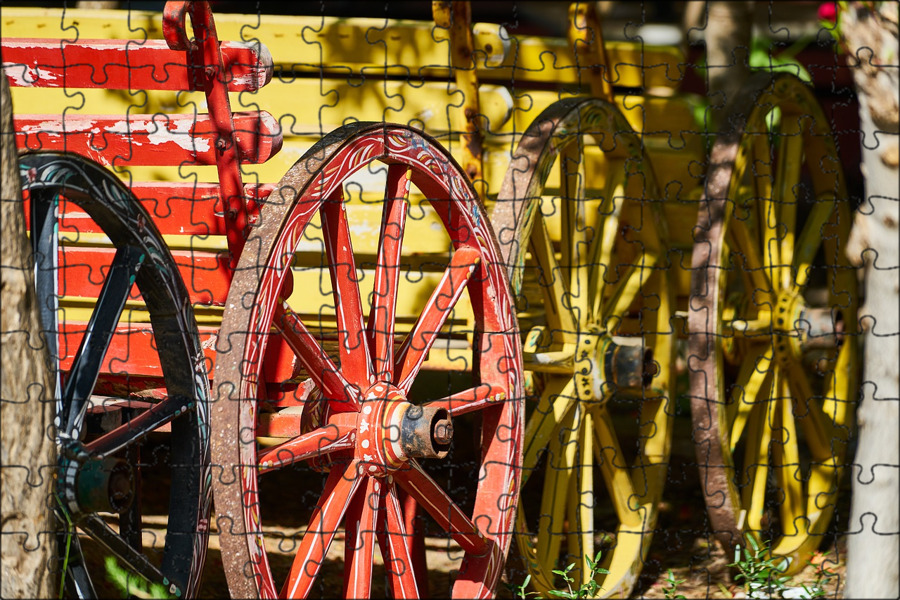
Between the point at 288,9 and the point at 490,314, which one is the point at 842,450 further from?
the point at 288,9

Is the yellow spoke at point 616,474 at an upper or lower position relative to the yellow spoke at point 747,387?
lower

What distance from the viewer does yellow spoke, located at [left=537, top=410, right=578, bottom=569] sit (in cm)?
418

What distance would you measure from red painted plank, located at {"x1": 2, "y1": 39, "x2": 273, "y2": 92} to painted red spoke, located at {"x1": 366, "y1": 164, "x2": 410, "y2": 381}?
448 mm

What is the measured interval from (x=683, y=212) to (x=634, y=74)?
1.94 ft

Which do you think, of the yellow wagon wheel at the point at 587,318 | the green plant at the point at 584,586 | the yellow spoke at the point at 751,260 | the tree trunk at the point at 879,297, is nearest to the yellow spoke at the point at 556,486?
the yellow wagon wheel at the point at 587,318

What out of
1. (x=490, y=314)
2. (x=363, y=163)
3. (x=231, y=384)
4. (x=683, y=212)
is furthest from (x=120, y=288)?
(x=683, y=212)

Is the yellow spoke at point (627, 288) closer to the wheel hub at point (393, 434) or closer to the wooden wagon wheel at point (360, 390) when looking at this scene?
the wooden wagon wheel at point (360, 390)

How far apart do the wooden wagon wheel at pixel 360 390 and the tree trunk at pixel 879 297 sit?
110 centimetres

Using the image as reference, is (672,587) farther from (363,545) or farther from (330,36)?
(330,36)

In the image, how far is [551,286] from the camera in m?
4.21

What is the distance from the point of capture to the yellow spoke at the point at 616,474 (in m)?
4.59

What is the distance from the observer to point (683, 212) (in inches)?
194

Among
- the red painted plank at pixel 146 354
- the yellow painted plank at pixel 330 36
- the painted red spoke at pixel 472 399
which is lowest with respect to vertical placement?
the painted red spoke at pixel 472 399

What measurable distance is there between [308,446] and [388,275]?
0.58 meters
